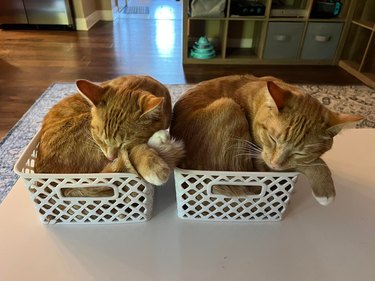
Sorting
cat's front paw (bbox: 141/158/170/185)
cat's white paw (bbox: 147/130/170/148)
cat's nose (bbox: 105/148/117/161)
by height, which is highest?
cat's white paw (bbox: 147/130/170/148)

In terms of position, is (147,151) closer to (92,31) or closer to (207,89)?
(207,89)

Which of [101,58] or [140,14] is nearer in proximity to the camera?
[101,58]

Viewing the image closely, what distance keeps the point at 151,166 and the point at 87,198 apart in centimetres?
17

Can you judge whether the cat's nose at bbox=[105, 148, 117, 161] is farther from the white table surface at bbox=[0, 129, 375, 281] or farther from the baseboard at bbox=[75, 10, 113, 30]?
the baseboard at bbox=[75, 10, 113, 30]

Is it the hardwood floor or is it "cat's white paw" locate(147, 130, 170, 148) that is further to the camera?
the hardwood floor

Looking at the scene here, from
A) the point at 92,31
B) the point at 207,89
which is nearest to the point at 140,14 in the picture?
the point at 92,31

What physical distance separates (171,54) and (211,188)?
2658 mm

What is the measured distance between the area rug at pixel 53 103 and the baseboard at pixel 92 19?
1.70 metres

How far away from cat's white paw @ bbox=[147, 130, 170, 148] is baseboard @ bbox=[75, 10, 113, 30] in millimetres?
3644

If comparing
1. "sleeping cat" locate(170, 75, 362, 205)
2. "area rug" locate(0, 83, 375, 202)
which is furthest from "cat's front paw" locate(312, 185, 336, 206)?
"area rug" locate(0, 83, 375, 202)

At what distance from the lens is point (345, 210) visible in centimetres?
70

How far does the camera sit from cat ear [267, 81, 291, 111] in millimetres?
600

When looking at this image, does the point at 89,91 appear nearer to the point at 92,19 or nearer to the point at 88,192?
the point at 88,192

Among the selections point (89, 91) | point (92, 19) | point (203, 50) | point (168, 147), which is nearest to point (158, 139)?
point (168, 147)
